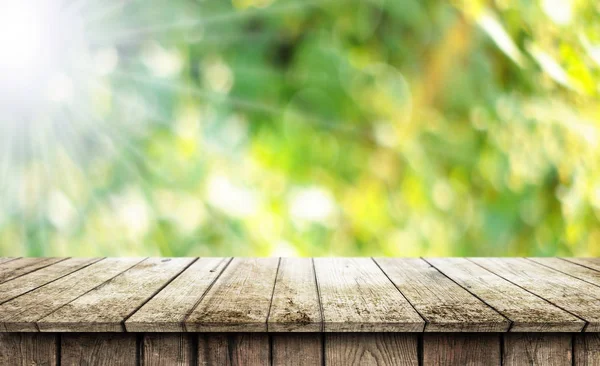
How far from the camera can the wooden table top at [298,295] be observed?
3.36 feet

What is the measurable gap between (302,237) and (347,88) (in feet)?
Answer: 1.79

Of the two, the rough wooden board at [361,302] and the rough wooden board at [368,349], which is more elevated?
the rough wooden board at [361,302]

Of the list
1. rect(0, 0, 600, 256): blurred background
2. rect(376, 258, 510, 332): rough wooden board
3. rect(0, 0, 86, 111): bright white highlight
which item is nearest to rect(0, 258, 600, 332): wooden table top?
rect(376, 258, 510, 332): rough wooden board

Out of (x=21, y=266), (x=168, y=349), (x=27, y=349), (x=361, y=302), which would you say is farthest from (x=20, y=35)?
(x=361, y=302)

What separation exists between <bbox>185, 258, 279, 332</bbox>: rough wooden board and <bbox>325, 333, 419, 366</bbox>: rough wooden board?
5.1 inches

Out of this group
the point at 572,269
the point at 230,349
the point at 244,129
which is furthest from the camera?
the point at 244,129

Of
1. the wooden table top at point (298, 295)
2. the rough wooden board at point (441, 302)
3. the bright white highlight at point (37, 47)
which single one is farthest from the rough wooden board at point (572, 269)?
the bright white highlight at point (37, 47)

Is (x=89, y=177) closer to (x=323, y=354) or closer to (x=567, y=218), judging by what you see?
(x=323, y=354)

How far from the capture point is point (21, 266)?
5.02ft

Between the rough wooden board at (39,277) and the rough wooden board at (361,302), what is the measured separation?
59 cm

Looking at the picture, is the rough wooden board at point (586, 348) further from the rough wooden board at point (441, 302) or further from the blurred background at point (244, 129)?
the blurred background at point (244, 129)

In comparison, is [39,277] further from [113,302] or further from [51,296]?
[113,302]

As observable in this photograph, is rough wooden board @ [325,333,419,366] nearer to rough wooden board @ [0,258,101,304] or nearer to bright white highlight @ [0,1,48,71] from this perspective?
rough wooden board @ [0,258,101,304]

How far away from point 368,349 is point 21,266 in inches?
36.8
